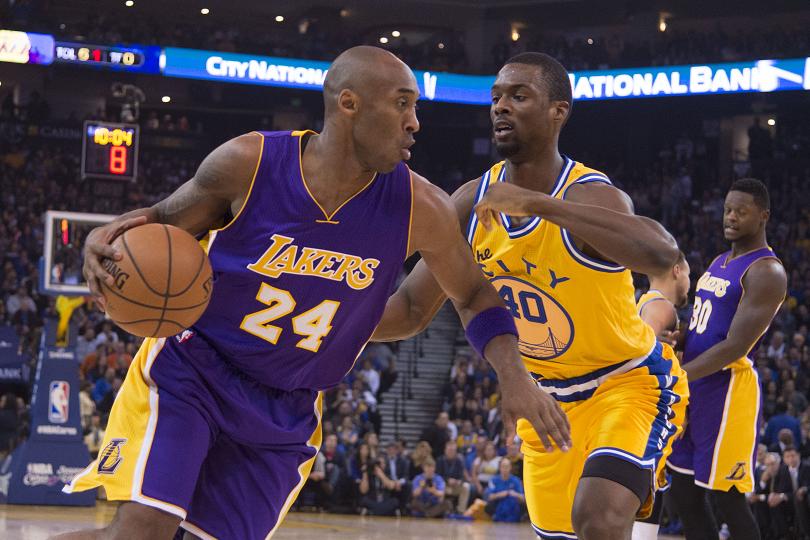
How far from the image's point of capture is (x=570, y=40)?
2875cm

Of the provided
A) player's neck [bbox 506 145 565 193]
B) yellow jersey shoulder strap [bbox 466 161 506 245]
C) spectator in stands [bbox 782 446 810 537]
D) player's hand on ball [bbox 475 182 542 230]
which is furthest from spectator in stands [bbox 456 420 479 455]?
player's hand on ball [bbox 475 182 542 230]

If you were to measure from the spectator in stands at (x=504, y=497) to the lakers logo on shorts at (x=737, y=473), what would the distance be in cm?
780

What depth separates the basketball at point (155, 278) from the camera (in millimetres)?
3395

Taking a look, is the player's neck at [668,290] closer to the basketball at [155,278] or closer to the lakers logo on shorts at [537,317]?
the lakers logo on shorts at [537,317]

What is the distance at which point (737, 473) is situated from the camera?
21.2 feet

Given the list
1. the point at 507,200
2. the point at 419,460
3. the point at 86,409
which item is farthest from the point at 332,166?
the point at 419,460

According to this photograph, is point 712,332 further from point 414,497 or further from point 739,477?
point 414,497

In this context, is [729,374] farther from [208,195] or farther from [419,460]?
[419,460]

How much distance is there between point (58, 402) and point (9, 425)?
1979mm

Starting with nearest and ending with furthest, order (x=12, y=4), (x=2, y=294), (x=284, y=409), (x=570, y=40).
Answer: (x=284, y=409) < (x=2, y=294) < (x=12, y=4) < (x=570, y=40)

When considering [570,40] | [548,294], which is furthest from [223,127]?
[548,294]

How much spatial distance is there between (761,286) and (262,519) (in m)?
3.87

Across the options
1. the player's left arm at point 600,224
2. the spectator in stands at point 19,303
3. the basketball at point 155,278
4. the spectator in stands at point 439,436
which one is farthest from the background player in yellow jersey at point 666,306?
the spectator in stands at point 19,303

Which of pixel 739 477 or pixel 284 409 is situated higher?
pixel 284 409
